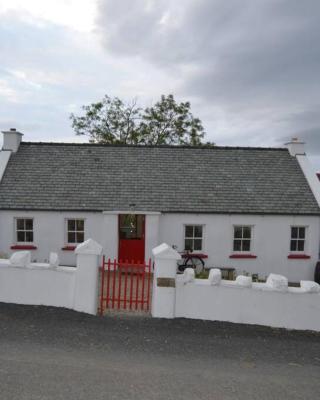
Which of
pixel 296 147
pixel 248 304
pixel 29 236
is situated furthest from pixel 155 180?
pixel 248 304

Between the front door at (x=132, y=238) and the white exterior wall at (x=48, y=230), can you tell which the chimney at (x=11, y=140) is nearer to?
the white exterior wall at (x=48, y=230)

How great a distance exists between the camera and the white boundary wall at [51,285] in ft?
29.3

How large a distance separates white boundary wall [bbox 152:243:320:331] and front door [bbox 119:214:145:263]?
628cm

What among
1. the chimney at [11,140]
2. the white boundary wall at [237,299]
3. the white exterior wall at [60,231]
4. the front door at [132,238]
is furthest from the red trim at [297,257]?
the chimney at [11,140]

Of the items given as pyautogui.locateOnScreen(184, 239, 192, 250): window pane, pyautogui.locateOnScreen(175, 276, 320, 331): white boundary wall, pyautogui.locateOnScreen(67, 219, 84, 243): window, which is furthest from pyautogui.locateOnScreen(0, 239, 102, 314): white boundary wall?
pyautogui.locateOnScreen(184, 239, 192, 250): window pane

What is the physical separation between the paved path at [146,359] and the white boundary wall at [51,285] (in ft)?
0.89

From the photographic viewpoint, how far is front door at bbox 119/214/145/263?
606 inches

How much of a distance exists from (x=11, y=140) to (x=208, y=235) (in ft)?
30.8

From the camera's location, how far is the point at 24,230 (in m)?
15.2

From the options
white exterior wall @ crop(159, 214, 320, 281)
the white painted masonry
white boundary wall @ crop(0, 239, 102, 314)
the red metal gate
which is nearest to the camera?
the red metal gate

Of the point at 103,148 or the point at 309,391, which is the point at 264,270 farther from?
the point at 309,391

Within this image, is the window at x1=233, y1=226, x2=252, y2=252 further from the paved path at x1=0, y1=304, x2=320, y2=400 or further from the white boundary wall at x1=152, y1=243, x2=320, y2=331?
the paved path at x1=0, y1=304, x2=320, y2=400

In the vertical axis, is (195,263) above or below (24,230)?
below

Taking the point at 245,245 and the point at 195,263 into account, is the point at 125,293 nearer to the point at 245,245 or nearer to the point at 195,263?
the point at 195,263
